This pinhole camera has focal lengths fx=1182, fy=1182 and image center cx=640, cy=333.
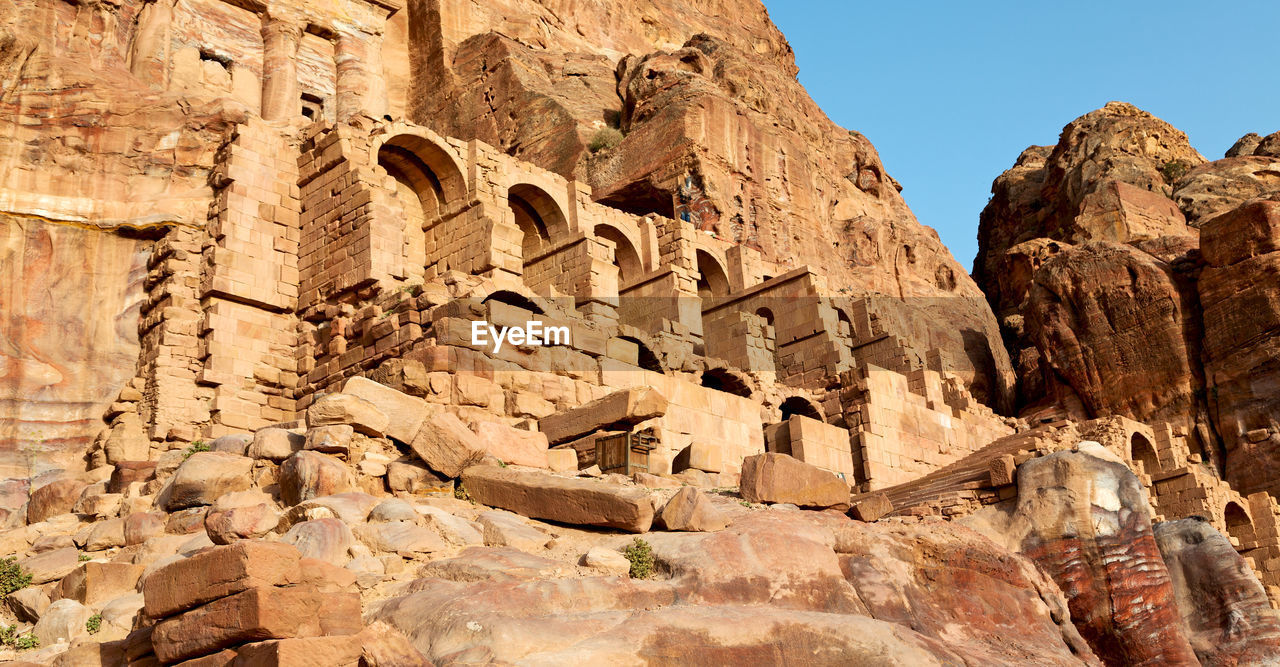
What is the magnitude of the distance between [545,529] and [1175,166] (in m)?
37.1

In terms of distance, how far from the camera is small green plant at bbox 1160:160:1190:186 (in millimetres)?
40281

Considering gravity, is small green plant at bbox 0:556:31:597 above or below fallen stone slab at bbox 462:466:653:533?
below

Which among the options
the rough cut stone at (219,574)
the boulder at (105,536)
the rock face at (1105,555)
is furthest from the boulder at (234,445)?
the rock face at (1105,555)

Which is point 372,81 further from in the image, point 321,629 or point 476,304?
point 321,629

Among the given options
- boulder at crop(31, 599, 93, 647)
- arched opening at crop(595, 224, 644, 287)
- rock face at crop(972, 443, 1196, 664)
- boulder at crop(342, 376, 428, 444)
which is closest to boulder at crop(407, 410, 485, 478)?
boulder at crop(342, 376, 428, 444)

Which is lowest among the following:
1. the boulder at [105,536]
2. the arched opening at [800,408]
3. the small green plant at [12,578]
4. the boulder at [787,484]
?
the small green plant at [12,578]

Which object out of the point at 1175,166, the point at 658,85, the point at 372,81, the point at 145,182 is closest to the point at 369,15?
the point at 372,81

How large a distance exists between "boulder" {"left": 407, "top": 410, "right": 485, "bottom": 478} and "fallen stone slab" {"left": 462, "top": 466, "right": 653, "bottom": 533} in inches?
5.6

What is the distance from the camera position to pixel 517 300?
16.8 meters

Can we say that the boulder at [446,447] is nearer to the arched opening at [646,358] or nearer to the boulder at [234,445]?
the boulder at [234,445]

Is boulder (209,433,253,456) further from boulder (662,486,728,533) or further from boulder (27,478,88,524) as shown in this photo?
boulder (662,486,728,533)

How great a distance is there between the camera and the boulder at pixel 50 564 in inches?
372

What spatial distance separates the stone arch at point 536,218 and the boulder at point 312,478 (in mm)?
16023

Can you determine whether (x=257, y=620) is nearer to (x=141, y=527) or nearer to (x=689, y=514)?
(x=689, y=514)
